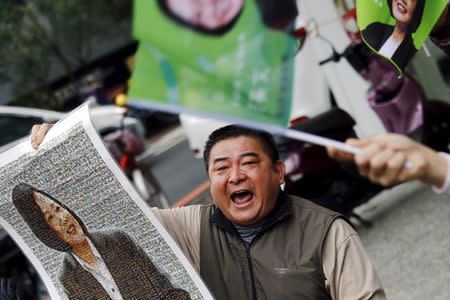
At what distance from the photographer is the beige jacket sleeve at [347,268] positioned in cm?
169

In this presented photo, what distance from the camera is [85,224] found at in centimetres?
189

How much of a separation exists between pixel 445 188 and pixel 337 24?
10.1 ft

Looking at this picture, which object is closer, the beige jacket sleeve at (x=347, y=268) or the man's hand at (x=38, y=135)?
the beige jacket sleeve at (x=347, y=268)

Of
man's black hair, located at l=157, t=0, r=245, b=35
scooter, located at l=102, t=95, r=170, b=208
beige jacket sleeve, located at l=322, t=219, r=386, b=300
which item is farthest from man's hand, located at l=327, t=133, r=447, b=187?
scooter, located at l=102, t=95, r=170, b=208

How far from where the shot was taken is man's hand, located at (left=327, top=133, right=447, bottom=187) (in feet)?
3.77

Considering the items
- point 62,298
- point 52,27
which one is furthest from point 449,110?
point 52,27

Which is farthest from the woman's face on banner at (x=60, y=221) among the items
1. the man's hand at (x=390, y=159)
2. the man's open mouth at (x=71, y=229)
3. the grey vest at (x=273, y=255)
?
the man's hand at (x=390, y=159)

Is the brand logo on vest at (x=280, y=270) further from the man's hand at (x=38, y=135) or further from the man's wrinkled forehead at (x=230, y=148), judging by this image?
the man's hand at (x=38, y=135)

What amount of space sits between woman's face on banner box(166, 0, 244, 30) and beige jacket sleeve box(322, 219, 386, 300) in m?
0.73

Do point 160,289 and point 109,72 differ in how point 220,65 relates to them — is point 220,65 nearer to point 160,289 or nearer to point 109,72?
point 160,289

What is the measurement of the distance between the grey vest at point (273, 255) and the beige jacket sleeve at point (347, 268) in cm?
3

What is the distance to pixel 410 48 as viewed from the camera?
204cm

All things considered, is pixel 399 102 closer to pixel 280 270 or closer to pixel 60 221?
pixel 280 270

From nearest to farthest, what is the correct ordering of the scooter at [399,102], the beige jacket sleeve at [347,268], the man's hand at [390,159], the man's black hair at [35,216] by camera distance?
the man's hand at [390,159], the beige jacket sleeve at [347,268], the man's black hair at [35,216], the scooter at [399,102]
